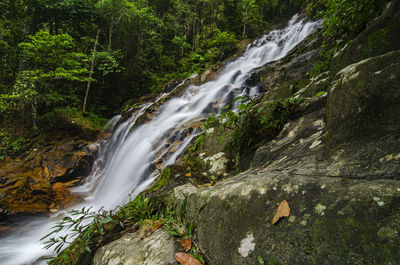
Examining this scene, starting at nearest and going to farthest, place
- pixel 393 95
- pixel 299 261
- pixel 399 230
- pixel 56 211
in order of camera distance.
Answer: pixel 399 230, pixel 299 261, pixel 393 95, pixel 56 211

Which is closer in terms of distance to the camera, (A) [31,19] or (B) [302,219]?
(B) [302,219]

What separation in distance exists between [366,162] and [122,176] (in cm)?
676

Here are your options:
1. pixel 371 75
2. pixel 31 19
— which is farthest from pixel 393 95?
pixel 31 19

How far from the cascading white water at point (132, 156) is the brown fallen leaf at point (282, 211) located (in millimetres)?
2982

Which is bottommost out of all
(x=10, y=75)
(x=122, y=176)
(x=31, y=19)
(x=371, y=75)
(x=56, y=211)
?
(x=122, y=176)

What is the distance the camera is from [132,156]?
709 cm

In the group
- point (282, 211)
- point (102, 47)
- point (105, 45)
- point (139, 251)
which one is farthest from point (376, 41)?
point (105, 45)

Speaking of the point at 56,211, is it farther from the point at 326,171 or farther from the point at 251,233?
the point at 326,171

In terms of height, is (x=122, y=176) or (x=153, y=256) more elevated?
(x=153, y=256)

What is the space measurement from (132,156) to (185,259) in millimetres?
6395

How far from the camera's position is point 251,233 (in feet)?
3.34

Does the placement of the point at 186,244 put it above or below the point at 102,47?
below

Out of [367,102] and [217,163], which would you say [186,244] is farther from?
[217,163]

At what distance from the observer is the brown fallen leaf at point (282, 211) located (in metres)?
0.96
